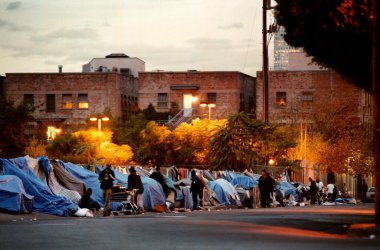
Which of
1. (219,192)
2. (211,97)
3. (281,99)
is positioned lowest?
(219,192)

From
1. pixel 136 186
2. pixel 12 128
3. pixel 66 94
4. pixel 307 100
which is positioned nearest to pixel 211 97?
pixel 307 100

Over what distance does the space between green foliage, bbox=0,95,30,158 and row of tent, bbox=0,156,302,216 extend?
30817 millimetres

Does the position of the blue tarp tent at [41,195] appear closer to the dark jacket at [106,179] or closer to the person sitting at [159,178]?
the dark jacket at [106,179]

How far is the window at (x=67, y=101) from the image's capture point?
288ft

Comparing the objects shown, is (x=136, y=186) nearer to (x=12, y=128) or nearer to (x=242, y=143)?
(x=242, y=143)

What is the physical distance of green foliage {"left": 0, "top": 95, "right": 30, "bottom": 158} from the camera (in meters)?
72.2

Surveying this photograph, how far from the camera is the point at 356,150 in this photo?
75.0 m

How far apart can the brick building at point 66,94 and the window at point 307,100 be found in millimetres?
16548

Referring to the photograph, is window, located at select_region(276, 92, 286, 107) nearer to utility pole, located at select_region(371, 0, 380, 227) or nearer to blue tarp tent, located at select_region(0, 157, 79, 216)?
blue tarp tent, located at select_region(0, 157, 79, 216)

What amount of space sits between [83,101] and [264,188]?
46.5 metres

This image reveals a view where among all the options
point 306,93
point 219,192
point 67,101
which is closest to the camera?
point 219,192

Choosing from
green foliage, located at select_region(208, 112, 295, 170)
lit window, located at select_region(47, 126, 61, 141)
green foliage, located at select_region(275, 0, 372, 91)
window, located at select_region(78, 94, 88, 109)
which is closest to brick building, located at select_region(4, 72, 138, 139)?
window, located at select_region(78, 94, 88, 109)

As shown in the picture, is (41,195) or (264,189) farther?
(264,189)

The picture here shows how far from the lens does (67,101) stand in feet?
288
